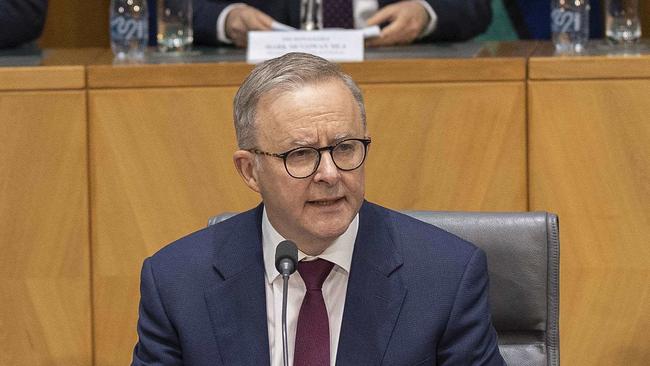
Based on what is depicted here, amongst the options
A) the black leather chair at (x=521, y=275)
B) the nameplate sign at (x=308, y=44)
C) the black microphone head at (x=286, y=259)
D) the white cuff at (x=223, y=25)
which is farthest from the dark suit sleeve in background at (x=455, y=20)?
the black microphone head at (x=286, y=259)

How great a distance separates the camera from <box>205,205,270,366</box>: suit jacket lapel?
2.12m

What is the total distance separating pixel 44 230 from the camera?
3.25 m

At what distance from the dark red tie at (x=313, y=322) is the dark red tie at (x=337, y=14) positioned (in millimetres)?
1882

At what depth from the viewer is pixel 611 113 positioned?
10.2 ft

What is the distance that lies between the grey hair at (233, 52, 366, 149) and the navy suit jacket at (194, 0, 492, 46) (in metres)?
1.75

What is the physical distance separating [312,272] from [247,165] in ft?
0.74

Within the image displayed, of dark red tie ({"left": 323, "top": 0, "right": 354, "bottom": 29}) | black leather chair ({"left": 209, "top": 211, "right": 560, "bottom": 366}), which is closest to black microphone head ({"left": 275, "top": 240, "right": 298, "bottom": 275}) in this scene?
black leather chair ({"left": 209, "top": 211, "right": 560, "bottom": 366})

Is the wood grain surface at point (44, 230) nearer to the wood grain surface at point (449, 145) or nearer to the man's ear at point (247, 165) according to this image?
the wood grain surface at point (449, 145)

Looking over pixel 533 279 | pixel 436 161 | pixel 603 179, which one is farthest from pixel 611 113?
pixel 533 279

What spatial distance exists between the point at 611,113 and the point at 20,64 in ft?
5.22

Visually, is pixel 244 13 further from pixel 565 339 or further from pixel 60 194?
pixel 565 339

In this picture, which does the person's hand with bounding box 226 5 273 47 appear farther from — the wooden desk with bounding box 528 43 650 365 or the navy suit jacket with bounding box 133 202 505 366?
the navy suit jacket with bounding box 133 202 505 366

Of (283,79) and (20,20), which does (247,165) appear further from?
(20,20)

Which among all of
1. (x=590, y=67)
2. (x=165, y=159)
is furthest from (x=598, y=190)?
(x=165, y=159)
